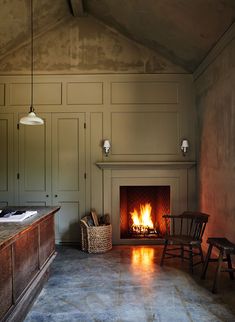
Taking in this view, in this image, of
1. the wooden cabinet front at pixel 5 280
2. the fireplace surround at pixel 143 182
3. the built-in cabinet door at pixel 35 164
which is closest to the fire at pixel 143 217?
the fireplace surround at pixel 143 182

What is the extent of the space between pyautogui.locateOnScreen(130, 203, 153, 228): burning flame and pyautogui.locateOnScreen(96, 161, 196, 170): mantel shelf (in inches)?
33.8

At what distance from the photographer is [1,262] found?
2037 millimetres

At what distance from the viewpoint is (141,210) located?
5668mm

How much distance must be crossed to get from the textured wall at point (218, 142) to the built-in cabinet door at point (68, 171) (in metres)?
2.11

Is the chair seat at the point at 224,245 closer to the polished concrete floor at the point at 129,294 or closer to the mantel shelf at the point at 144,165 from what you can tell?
the polished concrete floor at the point at 129,294

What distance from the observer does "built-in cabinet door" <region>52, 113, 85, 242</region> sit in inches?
209

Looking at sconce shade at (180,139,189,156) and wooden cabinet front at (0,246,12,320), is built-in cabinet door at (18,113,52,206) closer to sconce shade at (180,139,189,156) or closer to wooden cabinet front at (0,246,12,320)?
sconce shade at (180,139,189,156)

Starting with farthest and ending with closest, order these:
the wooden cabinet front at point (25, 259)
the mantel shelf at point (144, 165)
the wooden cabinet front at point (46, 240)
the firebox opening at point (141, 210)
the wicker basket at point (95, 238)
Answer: the firebox opening at point (141, 210)
the mantel shelf at point (144, 165)
the wicker basket at point (95, 238)
the wooden cabinet front at point (46, 240)
the wooden cabinet front at point (25, 259)

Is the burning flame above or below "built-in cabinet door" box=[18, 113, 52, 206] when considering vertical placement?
below

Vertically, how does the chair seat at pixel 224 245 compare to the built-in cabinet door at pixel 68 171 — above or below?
below

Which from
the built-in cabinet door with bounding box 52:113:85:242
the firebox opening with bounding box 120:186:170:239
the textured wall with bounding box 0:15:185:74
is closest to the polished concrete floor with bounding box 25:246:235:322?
the built-in cabinet door with bounding box 52:113:85:242

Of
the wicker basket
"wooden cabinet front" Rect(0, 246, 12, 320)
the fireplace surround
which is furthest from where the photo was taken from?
the fireplace surround

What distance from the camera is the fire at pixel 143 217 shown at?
5.62 meters

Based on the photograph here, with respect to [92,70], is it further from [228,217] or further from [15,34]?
[228,217]
